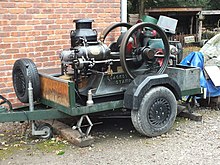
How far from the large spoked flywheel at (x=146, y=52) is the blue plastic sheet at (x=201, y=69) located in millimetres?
1052

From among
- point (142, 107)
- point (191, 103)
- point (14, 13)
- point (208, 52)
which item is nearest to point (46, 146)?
point (142, 107)

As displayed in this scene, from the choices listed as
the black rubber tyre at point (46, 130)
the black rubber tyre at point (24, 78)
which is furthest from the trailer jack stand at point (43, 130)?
the black rubber tyre at point (24, 78)

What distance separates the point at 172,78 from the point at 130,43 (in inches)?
32.4

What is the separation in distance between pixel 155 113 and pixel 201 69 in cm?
176

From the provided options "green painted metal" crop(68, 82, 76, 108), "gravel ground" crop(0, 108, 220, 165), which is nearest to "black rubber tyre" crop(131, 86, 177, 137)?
"gravel ground" crop(0, 108, 220, 165)

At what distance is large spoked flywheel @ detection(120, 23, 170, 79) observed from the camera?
17.4 ft

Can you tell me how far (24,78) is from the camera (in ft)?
16.7

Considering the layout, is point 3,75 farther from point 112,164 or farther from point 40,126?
point 112,164

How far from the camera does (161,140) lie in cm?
516

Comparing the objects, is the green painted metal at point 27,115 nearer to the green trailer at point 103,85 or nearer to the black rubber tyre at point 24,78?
the green trailer at point 103,85

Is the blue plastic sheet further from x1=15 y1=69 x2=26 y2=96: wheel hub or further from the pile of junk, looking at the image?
x1=15 y1=69 x2=26 y2=96: wheel hub

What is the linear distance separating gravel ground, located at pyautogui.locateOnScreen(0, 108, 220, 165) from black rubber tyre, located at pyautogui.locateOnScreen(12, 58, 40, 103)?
2.24ft

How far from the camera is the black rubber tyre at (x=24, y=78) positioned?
16.6 feet

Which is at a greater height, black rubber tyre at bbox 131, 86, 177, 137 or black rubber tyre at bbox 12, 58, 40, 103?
black rubber tyre at bbox 12, 58, 40, 103
